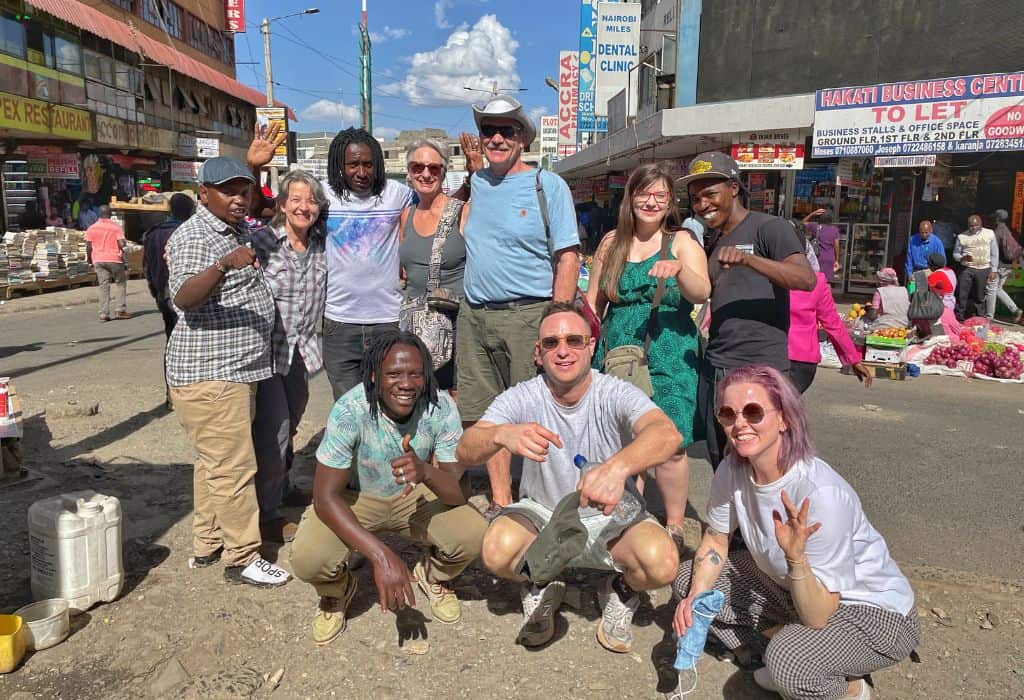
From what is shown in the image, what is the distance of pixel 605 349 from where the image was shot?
3.79 m

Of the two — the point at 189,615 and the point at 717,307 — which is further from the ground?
the point at 717,307

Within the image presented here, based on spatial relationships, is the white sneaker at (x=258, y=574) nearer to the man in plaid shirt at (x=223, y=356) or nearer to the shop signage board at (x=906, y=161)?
the man in plaid shirt at (x=223, y=356)

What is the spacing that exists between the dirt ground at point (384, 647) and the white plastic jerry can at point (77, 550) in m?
0.12

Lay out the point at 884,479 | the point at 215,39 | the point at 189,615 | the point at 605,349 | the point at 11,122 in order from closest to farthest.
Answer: the point at 189,615 → the point at 605,349 → the point at 884,479 → the point at 11,122 → the point at 215,39

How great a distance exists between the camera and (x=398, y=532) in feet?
10.7

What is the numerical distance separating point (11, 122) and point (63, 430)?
46.2ft

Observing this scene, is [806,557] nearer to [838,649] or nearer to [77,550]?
[838,649]

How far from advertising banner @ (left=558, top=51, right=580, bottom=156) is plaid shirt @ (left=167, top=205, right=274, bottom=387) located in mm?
22964

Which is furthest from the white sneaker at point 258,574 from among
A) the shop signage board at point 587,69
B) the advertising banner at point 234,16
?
the advertising banner at point 234,16

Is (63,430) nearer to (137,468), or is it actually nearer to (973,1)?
(137,468)

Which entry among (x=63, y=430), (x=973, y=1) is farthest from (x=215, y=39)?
(x=63, y=430)

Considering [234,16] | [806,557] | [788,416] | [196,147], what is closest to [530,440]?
[788,416]

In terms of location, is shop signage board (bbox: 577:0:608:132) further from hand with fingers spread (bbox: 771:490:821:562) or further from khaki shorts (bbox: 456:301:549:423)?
hand with fingers spread (bbox: 771:490:821:562)

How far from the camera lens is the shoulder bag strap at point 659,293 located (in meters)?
3.53
